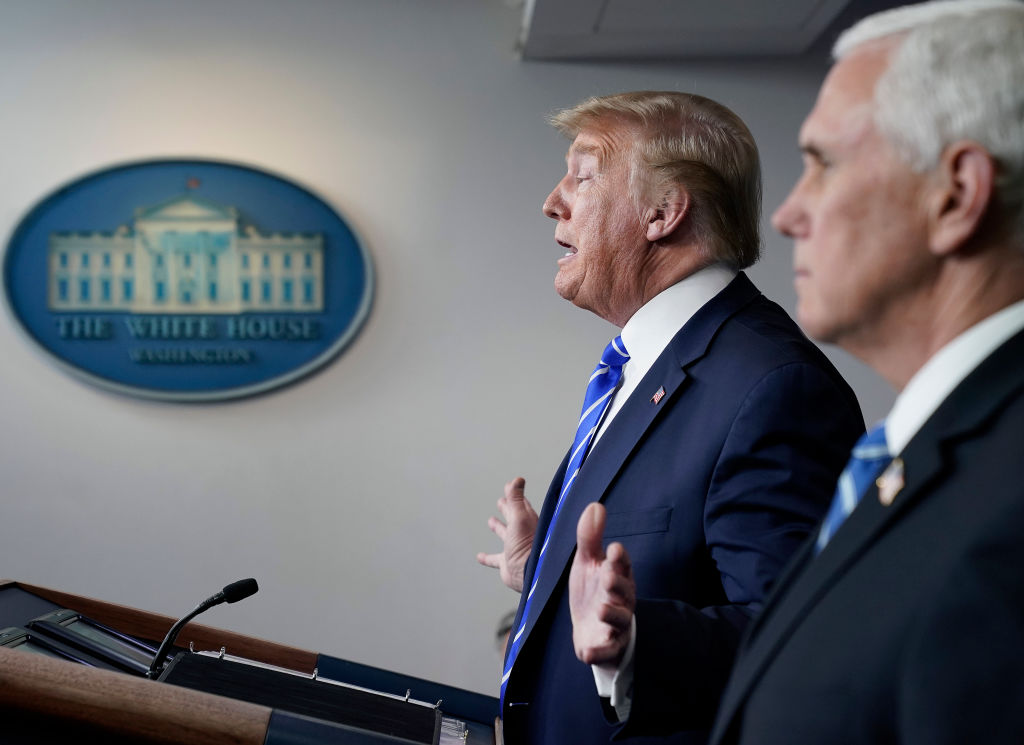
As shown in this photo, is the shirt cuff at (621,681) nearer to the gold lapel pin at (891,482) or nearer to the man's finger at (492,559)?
the gold lapel pin at (891,482)

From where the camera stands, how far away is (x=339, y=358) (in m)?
3.17

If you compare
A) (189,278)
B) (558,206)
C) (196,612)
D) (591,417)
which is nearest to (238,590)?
(196,612)

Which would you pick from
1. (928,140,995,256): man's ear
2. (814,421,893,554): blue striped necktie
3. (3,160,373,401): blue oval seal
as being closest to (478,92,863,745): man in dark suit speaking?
(814,421,893,554): blue striped necktie

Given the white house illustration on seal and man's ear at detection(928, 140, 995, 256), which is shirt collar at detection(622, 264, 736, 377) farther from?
the white house illustration on seal

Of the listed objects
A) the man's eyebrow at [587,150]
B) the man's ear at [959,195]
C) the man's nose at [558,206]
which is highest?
the man's eyebrow at [587,150]

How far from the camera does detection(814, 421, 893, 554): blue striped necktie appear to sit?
0.79 m

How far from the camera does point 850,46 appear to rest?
0.82 meters

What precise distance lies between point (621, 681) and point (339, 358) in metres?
2.29

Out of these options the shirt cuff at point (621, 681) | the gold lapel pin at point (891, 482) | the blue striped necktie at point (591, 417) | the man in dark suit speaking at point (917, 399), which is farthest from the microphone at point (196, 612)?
the gold lapel pin at point (891, 482)

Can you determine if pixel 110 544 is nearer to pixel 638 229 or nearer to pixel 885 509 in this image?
pixel 638 229

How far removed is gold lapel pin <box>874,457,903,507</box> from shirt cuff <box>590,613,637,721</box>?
37 centimetres

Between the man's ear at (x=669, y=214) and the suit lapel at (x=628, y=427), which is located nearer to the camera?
the suit lapel at (x=628, y=427)

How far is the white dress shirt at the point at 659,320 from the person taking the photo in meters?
1.47

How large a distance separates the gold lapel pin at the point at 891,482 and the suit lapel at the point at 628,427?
63cm
